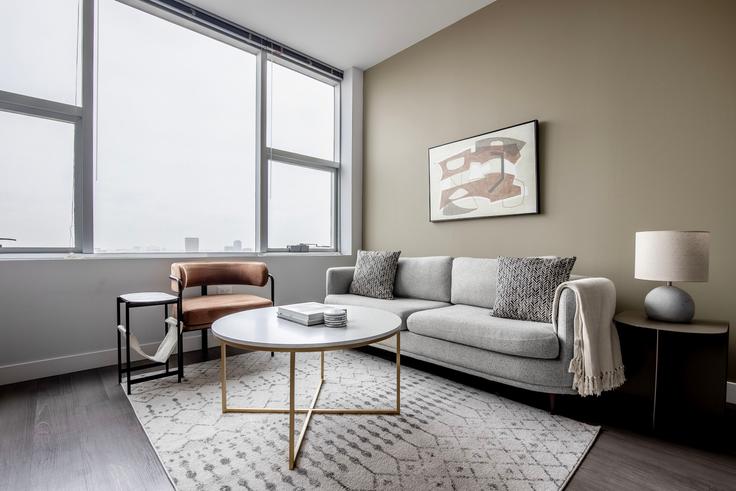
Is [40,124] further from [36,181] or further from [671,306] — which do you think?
[671,306]

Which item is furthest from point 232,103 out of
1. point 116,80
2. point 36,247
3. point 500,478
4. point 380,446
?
point 500,478

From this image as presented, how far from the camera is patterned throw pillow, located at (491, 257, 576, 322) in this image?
2254mm

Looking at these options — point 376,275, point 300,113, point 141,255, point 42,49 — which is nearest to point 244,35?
point 300,113

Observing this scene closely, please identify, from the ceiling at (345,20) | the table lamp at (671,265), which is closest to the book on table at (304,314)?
the table lamp at (671,265)

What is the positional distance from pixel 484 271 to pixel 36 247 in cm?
326

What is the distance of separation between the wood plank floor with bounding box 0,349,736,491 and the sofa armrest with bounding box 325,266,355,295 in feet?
5.83

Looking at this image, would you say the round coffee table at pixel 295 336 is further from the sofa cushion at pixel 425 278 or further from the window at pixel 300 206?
the window at pixel 300 206

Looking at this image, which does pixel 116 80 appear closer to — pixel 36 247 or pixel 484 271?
pixel 36 247

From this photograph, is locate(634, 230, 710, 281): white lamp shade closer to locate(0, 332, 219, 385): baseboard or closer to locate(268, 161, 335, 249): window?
locate(268, 161, 335, 249): window

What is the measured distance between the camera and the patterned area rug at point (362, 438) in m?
1.44

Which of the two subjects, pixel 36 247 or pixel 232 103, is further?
pixel 232 103

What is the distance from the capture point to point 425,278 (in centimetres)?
327

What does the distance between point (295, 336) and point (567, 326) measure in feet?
4.55

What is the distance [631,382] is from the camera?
215 cm
